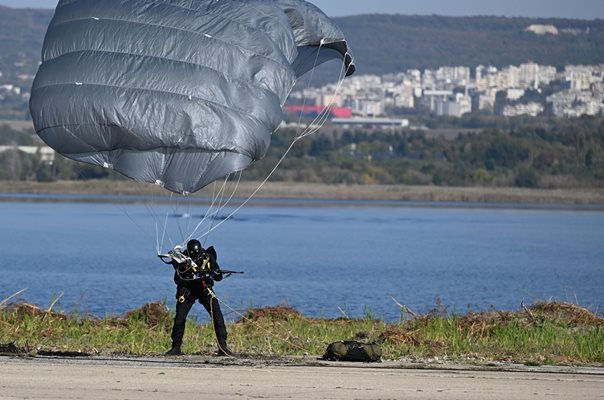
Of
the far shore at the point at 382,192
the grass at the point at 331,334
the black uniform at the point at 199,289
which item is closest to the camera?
the black uniform at the point at 199,289

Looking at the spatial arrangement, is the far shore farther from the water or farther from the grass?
the grass

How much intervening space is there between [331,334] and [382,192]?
78894 millimetres

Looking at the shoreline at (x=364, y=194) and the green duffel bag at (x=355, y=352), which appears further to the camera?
→ the shoreline at (x=364, y=194)

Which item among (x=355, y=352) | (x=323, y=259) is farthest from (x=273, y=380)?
(x=323, y=259)

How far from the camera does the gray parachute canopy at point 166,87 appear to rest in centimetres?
1555

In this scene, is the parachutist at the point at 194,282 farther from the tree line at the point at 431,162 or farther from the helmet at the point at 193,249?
the tree line at the point at 431,162

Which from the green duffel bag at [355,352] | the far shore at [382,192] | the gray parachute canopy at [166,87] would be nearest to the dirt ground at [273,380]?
the green duffel bag at [355,352]

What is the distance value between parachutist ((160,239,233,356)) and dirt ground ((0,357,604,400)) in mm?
320

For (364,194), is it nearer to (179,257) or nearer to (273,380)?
(179,257)

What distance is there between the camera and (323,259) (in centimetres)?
4566

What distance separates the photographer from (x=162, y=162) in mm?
15992

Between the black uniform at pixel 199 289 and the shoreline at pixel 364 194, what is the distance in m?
72.8

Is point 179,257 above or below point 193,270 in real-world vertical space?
above

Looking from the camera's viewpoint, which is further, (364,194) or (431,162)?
(431,162)
